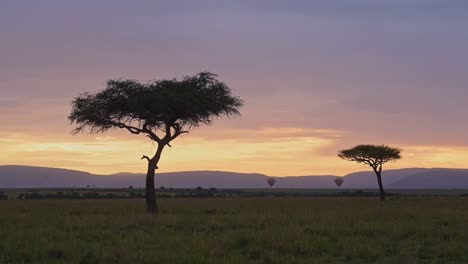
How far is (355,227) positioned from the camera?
2333cm

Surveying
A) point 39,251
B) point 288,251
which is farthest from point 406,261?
point 39,251

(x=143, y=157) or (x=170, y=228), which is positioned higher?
(x=143, y=157)

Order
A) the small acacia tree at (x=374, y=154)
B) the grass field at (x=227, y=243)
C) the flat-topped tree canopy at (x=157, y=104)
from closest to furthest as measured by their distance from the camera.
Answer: the grass field at (x=227, y=243)
the flat-topped tree canopy at (x=157, y=104)
the small acacia tree at (x=374, y=154)

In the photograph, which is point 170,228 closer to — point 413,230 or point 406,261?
point 413,230

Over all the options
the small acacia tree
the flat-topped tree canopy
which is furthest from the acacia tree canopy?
the flat-topped tree canopy

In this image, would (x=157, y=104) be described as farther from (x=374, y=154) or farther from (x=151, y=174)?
(x=374, y=154)

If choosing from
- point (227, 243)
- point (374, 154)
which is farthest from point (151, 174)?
point (374, 154)

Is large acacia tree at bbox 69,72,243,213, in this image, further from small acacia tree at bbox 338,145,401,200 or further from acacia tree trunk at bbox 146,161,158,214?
small acacia tree at bbox 338,145,401,200

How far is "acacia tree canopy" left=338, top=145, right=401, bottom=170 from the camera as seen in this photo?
8300cm

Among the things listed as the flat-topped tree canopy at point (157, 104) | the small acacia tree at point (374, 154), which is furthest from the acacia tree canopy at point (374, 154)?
the flat-topped tree canopy at point (157, 104)

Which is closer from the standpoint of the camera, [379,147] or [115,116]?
[115,116]

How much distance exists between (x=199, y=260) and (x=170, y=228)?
8.65 m

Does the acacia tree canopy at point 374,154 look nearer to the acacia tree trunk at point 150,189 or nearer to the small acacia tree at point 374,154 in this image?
the small acacia tree at point 374,154

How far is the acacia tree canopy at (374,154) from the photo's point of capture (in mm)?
83000
